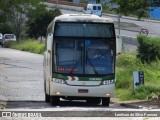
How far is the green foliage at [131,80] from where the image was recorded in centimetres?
2406

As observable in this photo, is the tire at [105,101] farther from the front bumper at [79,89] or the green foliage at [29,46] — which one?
the green foliage at [29,46]

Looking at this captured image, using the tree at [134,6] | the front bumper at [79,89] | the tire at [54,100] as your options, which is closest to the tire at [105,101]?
the front bumper at [79,89]

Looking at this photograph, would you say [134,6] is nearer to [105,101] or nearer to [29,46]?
[105,101]

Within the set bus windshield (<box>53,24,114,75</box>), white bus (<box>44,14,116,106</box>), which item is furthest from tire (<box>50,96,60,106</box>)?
bus windshield (<box>53,24,114,75</box>)

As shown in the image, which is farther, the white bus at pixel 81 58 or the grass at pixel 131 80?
the grass at pixel 131 80

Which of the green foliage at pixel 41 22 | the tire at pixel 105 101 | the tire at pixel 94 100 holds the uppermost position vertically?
the tire at pixel 105 101

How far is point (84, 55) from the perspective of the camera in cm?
2012

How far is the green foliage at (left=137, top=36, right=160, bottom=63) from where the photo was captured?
→ 112 ft

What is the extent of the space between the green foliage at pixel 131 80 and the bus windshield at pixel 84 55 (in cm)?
388

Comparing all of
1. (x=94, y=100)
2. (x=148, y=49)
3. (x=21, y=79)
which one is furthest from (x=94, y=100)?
(x=148, y=49)

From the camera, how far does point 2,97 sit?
980 inches

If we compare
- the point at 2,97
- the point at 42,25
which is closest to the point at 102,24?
the point at 2,97

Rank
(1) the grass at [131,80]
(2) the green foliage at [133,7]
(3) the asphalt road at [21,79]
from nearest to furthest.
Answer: (2) the green foliage at [133,7] < (1) the grass at [131,80] < (3) the asphalt road at [21,79]

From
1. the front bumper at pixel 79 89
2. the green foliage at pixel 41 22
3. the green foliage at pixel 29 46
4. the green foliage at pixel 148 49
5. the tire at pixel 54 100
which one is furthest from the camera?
the green foliage at pixel 41 22
